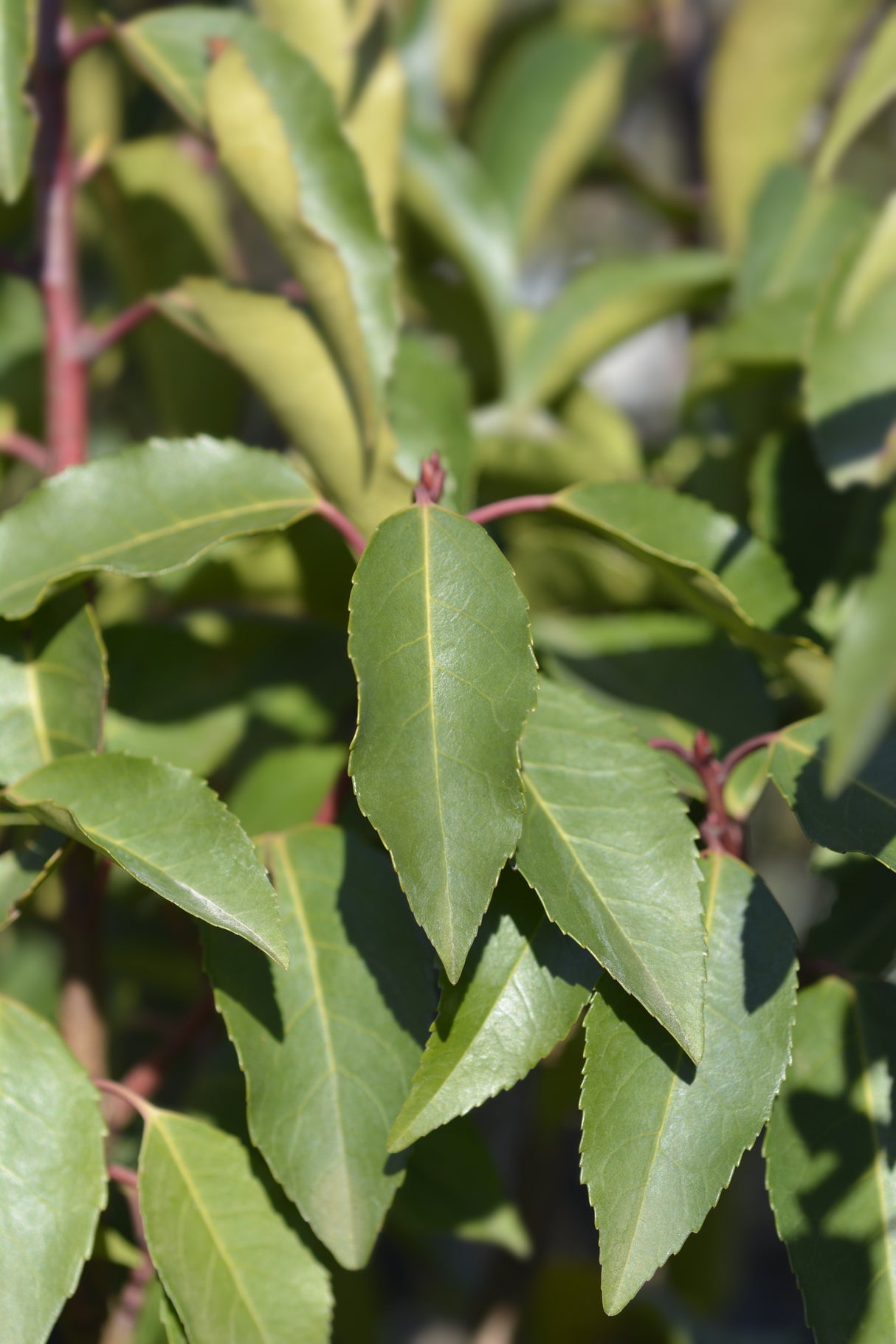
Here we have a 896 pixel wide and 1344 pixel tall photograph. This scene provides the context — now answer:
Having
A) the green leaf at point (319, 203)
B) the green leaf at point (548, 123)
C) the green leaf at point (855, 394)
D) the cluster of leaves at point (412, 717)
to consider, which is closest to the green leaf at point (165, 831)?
the cluster of leaves at point (412, 717)

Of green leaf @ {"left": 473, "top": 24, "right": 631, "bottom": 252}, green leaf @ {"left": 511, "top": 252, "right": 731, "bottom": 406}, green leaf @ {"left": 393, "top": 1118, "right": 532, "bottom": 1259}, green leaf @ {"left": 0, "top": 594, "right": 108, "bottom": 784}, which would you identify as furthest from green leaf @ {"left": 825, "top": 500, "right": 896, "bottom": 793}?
green leaf @ {"left": 473, "top": 24, "right": 631, "bottom": 252}

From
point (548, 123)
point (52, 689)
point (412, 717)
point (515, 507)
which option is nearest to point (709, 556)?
point (515, 507)

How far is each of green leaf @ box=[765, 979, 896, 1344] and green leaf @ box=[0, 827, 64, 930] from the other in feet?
1.14

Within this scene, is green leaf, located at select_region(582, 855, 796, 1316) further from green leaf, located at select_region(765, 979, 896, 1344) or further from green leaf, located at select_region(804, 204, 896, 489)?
green leaf, located at select_region(804, 204, 896, 489)

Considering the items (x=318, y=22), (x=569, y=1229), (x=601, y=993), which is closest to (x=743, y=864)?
(x=601, y=993)

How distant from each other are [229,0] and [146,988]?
0.90 m

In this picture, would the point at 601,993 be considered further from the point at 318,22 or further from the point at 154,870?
the point at 318,22

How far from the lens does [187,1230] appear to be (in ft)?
1.82

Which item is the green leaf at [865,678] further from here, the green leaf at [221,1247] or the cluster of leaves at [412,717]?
the green leaf at [221,1247]

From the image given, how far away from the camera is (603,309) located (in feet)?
2.96

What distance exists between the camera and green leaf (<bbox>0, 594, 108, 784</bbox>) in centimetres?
60

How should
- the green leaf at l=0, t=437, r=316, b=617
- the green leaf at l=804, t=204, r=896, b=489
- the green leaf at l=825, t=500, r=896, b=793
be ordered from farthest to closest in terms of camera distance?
the green leaf at l=804, t=204, r=896, b=489 → the green leaf at l=0, t=437, r=316, b=617 → the green leaf at l=825, t=500, r=896, b=793

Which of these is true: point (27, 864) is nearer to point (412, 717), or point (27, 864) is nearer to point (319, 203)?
point (412, 717)

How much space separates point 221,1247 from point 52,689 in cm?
28
